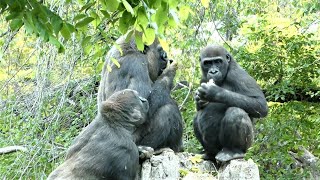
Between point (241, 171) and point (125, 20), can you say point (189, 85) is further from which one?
point (125, 20)

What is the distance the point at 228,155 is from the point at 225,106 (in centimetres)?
44

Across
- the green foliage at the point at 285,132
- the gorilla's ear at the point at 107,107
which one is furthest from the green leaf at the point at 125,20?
the green foliage at the point at 285,132

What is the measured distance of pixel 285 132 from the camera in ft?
23.8

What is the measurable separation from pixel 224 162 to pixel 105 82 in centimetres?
136

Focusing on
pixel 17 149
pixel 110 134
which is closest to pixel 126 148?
pixel 110 134

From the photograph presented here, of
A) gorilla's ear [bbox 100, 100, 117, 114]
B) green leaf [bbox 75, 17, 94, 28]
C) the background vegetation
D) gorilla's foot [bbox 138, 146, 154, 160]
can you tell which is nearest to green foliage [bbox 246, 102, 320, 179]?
the background vegetation

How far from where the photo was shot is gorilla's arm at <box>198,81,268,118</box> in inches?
211

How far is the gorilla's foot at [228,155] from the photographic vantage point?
5320mm

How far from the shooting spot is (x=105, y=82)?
6.01m

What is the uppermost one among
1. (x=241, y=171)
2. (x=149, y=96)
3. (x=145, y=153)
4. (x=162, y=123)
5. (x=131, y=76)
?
(x=131, y=76)

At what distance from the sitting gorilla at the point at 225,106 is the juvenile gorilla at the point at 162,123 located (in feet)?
0.63

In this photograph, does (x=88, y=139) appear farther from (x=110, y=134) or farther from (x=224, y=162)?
(x=224, y=162)

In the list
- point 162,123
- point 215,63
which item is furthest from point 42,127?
point 215,63

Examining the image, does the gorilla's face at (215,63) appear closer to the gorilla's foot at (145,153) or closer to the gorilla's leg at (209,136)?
the gorilla's leg at (209,136)
